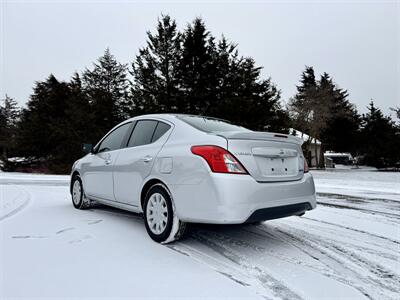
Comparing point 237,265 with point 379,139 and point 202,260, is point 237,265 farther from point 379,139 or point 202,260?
point 379,139

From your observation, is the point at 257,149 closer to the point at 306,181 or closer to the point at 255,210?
the point at 255,210

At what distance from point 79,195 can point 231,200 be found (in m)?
3.96

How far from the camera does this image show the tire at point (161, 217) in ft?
10.9

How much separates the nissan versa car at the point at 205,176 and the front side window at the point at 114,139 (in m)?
0.38

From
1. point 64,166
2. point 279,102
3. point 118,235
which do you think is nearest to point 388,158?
point 279,102

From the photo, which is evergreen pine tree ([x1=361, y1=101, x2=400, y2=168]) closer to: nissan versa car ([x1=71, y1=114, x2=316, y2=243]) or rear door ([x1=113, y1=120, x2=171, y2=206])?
nissan versa car ([x1=71, y1=114, x2=316, y2=243])

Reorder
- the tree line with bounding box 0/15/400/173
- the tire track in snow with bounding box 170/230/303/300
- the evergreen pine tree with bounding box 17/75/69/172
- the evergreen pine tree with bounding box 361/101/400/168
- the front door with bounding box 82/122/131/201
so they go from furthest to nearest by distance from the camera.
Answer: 1. the evergreen pine tree with bounding box 361/101/400/168
2. the evergreen pine tree with bounding box 17/75/69/172
3. the tree line with bounding box 0/15/400/173
4. the front door with bounding box 82/122/131/201
5. the tire track in snow with bounding box 170/230/303/300

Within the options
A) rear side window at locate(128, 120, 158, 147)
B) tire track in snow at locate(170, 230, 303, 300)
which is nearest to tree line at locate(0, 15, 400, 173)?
rear side window at locate(128, 120, 158, 147)

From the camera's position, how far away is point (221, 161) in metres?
2.98

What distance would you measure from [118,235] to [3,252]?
1298 mm

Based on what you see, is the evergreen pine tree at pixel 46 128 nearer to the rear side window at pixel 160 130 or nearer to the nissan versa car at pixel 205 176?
the nissan versa car at pixel 205 176

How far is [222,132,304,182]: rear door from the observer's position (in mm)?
3062

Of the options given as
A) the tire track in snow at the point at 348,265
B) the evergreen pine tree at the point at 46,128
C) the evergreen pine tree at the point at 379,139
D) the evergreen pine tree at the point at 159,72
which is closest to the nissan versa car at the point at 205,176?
the tire track in snow at the point at 348,265

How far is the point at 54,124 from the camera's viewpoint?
27.7 meters
